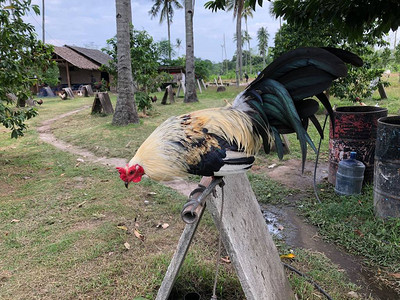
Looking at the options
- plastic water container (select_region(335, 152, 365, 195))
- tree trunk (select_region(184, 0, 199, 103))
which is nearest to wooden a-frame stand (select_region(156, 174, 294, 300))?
plastic water container (select_region(335, 152, 365, 195))

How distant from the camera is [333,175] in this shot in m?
4.64

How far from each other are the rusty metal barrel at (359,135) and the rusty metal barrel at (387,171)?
2.47 ft

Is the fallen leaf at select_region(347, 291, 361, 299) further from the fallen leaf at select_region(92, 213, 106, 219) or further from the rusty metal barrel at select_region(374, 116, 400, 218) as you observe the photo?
the fallen leaf at select_region(92, 213, 106, 219)

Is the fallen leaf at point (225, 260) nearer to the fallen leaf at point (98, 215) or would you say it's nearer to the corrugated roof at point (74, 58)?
the fallen leaf at point (98, 215)

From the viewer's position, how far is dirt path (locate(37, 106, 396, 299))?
274 cm

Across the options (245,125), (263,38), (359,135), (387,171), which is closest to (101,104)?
(359,135)

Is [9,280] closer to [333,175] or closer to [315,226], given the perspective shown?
[315,226]

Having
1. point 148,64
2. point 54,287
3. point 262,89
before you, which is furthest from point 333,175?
point 148,64

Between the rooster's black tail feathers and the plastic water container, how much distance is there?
2386 millimetres

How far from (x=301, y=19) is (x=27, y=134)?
357 inches

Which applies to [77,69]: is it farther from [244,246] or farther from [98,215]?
[244,246]

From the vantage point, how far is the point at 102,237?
133 inches

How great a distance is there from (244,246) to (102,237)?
2.09 meters

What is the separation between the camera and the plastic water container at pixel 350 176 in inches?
159
